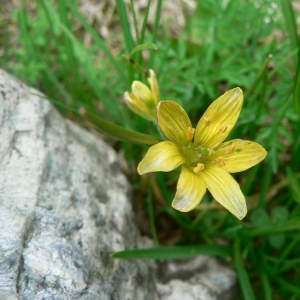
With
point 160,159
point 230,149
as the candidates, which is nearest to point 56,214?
point 160,159

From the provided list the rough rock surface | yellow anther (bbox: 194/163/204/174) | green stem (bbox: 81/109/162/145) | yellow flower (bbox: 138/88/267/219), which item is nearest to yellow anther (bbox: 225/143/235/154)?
yellow flower (bbox: 138/88/267/219)

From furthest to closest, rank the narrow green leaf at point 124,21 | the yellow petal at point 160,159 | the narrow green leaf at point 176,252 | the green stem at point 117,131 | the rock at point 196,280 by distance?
1. the rock at point 196,280
2. the narrow green leaf at point 124,21
3. the narrow green leaf at point 176,252
4. the yellow petal at point 160,159
5. the green stem at point 117,131

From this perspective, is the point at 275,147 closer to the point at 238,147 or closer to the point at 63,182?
the point at 238,147

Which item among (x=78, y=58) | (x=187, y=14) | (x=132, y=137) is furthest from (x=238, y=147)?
(x=187, y=14)

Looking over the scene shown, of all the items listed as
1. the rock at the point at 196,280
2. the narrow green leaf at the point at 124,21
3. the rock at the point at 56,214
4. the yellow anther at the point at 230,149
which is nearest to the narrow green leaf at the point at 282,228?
the rock at the point at 196,280

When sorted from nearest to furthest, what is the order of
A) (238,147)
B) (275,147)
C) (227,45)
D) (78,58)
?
1. (238,147)
2. (275,147)
3. (227,45)
4. (78,58)

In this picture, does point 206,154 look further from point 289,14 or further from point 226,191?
point 289,14

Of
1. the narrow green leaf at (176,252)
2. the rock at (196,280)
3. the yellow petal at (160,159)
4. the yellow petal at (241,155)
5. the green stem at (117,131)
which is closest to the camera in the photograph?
the green stem at (117,131)

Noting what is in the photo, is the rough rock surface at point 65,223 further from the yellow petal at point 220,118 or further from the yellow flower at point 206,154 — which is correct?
the yellow petal at point 220,118
